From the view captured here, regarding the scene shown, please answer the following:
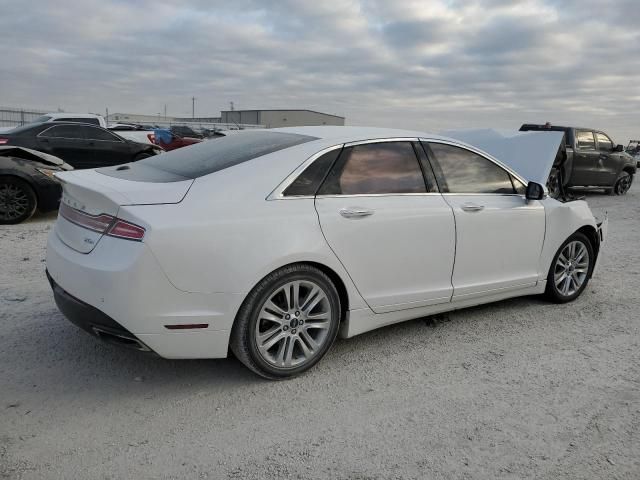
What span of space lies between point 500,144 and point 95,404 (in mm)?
5905

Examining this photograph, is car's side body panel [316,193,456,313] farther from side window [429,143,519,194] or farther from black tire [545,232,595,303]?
black tire [545,232,595,303]

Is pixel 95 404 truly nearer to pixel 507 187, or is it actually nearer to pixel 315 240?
pixel 315 240

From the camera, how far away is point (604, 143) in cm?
1391

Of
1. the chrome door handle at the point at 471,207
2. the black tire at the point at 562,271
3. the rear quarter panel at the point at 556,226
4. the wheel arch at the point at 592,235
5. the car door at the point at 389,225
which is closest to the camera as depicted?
the car door at the point at 389,225

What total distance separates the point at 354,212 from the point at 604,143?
12748 mm

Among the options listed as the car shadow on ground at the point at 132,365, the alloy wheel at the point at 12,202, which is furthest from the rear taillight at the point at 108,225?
the alloy wheel at the point at 12,202

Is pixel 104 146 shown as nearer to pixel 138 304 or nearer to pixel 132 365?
pixel 132 365

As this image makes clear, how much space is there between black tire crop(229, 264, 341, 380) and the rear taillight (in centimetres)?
69

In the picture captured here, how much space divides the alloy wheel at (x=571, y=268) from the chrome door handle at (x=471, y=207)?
47.2 inches

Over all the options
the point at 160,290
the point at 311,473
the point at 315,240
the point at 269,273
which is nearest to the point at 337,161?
the point at 315,240

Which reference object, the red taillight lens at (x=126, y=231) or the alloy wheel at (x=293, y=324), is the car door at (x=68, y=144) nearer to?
the red taillight lens at (x=126, y=231)

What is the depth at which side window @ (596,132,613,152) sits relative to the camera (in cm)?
1378

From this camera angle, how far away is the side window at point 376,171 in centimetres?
351

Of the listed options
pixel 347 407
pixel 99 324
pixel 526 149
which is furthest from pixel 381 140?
pixel 526 149
